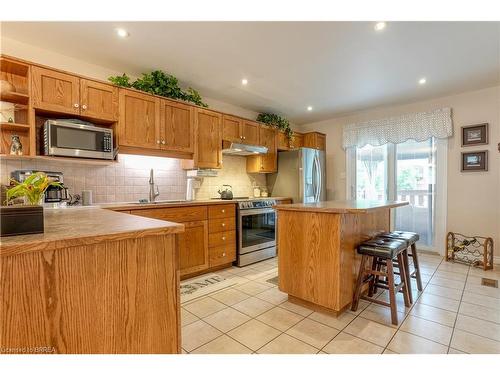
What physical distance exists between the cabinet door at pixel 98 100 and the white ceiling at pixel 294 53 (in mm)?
346

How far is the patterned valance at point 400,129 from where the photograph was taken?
3867 millimetres

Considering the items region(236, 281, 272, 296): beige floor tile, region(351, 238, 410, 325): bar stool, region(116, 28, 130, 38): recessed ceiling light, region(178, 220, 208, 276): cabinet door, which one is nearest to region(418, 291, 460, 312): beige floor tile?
region(351, 238, 410, 325): bar stool

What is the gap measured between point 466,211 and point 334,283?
301 cm

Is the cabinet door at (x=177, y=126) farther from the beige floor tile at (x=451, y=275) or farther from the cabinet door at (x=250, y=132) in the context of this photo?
the beige floor tile at (x=451, y=275)

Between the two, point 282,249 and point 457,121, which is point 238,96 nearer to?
point 282,249

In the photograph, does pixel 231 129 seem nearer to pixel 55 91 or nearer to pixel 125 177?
pixel 125 177

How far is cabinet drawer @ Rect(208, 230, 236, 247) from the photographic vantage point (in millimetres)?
3219

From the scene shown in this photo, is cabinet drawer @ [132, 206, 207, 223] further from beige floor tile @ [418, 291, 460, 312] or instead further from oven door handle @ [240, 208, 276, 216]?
beige floor tile @ [418, 291, 460, 312]

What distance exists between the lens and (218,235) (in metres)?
3.29

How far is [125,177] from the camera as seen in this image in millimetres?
3100

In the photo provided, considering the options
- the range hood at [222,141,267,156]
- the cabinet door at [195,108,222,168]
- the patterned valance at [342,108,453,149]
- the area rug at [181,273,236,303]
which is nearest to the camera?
the area rug at [181,273,236,303]

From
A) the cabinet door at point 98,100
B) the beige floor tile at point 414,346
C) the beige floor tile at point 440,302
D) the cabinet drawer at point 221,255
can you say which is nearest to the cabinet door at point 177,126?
the cabinet door at point 98,100

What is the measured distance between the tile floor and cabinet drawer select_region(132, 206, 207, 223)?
2.98ft
